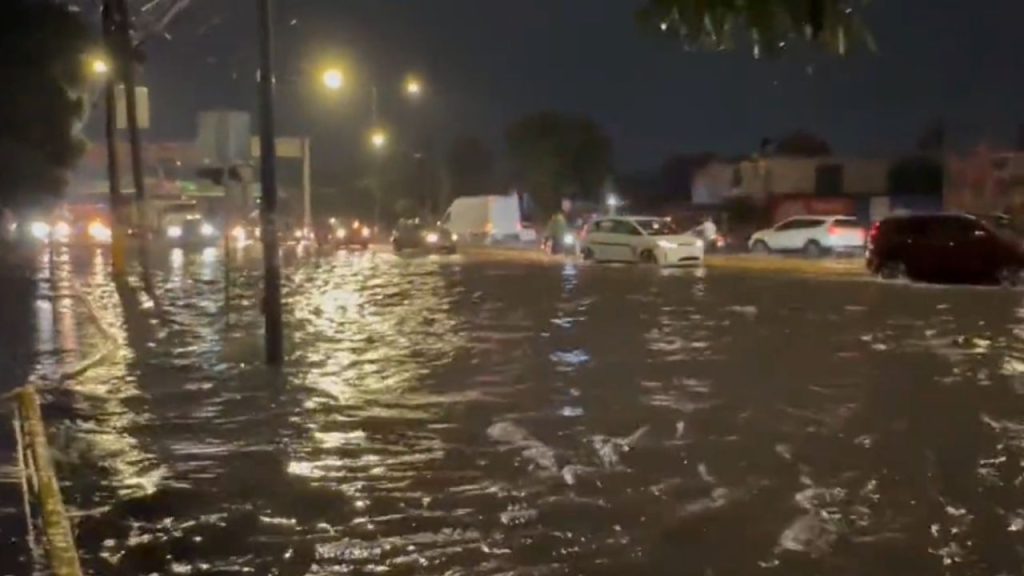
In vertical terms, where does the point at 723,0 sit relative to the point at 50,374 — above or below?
above

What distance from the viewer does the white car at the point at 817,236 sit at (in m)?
51.0

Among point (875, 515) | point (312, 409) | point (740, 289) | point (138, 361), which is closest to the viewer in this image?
point (875, 515)

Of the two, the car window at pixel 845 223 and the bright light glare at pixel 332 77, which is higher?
the bright light glare at pixel 332 77

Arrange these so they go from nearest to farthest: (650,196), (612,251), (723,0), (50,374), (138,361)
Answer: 1. (723,0)
2. (50,374)
3. (138,361)
4. (612,251)
5. (650,196)

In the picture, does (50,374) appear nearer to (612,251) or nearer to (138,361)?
(138,361)

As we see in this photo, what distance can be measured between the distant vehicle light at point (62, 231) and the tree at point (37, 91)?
29.8 meters

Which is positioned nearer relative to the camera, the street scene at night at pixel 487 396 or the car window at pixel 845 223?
the street scene at night at pixel 487 396

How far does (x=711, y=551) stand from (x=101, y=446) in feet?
18.7

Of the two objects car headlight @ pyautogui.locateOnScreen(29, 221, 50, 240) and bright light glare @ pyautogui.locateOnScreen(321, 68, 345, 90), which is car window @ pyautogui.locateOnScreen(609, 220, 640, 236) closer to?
bright light glare @ pyautogui.locateOnScreen(321, 68, 345, 90)

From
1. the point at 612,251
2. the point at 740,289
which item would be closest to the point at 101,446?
the point at 740,289

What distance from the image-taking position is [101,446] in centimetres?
1262

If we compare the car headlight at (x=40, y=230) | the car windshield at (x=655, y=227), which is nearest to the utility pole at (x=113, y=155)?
the car windshield at (x=655, y=227)

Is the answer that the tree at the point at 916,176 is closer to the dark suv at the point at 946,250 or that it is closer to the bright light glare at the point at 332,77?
the dark suv at the point at 946,250

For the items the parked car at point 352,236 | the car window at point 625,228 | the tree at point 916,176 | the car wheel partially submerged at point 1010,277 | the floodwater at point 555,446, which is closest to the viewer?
the floodwater at point 555,446
